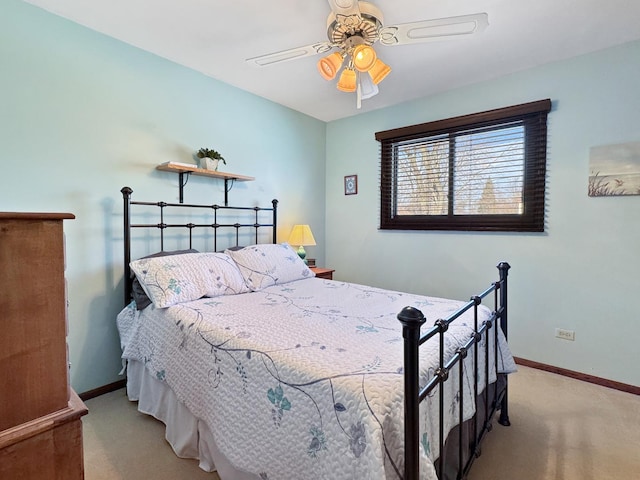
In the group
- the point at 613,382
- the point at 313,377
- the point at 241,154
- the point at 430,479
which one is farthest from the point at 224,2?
the point at 613,382

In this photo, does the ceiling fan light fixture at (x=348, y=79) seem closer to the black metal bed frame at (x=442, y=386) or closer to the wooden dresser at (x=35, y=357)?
the black metal bed frame at (x=442, y=386)

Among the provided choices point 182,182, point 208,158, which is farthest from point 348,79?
point 182,182

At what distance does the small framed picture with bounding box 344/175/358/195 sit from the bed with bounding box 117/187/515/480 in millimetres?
1570

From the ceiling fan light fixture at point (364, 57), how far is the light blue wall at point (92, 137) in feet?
5.06

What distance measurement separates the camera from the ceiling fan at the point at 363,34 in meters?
1.50

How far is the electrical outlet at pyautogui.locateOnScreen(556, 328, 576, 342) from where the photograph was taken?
98.8 inches

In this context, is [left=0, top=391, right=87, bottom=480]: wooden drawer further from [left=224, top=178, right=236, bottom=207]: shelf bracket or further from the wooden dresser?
[left=224, top=178, right=236, bottom=207]: shelf bracket

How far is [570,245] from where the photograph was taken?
249 cm

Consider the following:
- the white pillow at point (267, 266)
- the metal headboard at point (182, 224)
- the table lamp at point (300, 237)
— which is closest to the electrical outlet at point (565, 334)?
the white pillow at point (267, 266)

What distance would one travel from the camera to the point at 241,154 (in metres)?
3.04

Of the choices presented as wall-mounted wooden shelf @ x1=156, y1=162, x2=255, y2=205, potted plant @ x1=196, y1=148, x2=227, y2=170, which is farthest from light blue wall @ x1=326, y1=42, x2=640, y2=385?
potted plant @ x1=196, y1=148, x2=227, y2=170

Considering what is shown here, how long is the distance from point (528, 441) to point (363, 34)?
2411 millimetres

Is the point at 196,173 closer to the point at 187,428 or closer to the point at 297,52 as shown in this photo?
the point at 297,52

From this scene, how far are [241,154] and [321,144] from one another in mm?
1226
